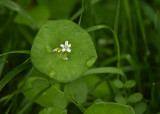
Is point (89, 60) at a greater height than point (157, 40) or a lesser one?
greater

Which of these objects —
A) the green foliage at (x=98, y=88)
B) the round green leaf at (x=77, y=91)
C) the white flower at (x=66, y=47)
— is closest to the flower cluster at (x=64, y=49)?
the white flower at (x=66, y=47)

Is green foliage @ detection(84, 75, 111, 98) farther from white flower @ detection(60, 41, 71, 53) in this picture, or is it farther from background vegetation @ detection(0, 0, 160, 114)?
white flower @ detection(60, 41, 71, 53)

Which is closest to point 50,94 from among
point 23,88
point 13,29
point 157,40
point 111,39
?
point 23,88

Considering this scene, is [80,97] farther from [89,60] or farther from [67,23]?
[67,23]

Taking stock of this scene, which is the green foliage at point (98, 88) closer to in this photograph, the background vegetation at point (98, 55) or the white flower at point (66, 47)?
the background vegetation at point (98, 55)

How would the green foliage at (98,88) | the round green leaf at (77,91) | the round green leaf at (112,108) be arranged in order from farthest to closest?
the green foliage at (98,88) < the round green leaf at (77,91) < the round green leaf at (112,108)

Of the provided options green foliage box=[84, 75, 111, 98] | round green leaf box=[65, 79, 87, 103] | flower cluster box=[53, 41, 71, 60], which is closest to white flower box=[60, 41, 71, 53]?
flower cluster box=[53, 41, 71, 60]
